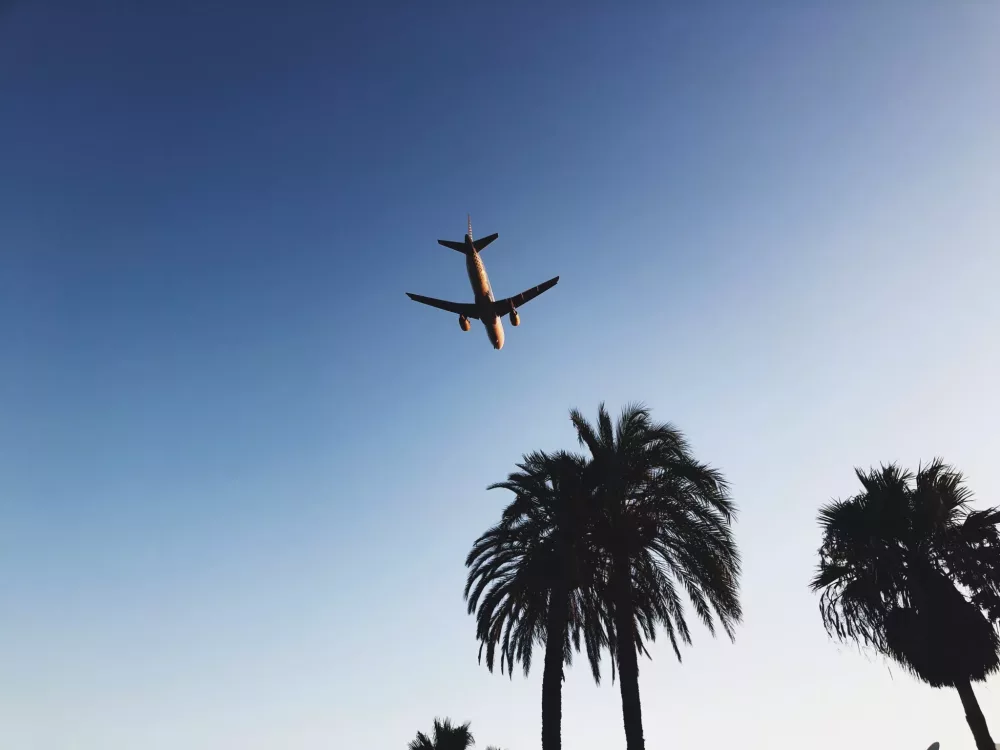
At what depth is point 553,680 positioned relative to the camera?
67.1 feet

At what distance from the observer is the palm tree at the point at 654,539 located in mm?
19516

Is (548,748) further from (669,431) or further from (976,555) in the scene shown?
(976,555)

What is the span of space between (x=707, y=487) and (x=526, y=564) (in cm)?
591

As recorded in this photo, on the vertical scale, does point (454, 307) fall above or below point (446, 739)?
above

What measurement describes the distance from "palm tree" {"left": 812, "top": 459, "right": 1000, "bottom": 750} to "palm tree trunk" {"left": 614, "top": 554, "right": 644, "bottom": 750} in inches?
206

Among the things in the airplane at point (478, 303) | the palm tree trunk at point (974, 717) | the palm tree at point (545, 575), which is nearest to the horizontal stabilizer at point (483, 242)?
the airplane at point (478, 303)

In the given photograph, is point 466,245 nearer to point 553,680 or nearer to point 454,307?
point 454,307

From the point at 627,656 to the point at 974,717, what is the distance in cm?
842

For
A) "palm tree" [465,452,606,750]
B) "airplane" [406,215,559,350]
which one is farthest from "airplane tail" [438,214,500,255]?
"palm tree" [465,452,606,750]

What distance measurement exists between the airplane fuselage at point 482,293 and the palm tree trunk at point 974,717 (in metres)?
26.9

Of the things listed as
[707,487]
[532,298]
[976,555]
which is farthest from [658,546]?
[532,298]

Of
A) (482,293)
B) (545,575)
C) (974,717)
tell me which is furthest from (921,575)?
(482,293)

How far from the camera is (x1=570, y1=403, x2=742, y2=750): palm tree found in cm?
1952

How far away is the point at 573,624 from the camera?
2164 centimetres
